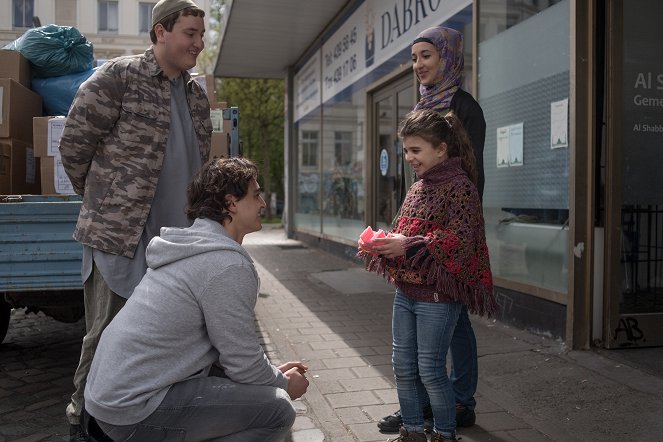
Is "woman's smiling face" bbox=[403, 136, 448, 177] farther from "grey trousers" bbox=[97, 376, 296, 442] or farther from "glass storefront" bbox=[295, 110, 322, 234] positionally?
"glass storefront" bbox=[295, 110, 322, 234]

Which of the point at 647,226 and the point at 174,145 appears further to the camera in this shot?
the point at 647,226

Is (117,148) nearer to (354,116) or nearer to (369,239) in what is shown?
(369,239)

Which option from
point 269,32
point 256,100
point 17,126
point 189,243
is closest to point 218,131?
point 17,126

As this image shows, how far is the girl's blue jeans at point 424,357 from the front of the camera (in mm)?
2602

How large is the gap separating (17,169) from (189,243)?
2.61 metres

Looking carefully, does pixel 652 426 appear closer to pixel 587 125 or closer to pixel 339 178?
pixel 587 125

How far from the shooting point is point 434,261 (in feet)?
8.23

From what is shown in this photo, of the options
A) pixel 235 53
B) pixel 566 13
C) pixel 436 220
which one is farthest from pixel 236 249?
pixel 235 53

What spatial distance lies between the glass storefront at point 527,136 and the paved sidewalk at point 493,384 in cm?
63

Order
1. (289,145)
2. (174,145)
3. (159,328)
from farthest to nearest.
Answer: (289,145) → (174,145) → (159,328)

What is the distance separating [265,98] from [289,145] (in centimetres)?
1467

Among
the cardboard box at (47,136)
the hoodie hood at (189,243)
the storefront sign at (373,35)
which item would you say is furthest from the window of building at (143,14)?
the hoodie hood at (189,243)

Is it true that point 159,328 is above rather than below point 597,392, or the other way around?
above

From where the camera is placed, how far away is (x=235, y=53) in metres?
14.0
